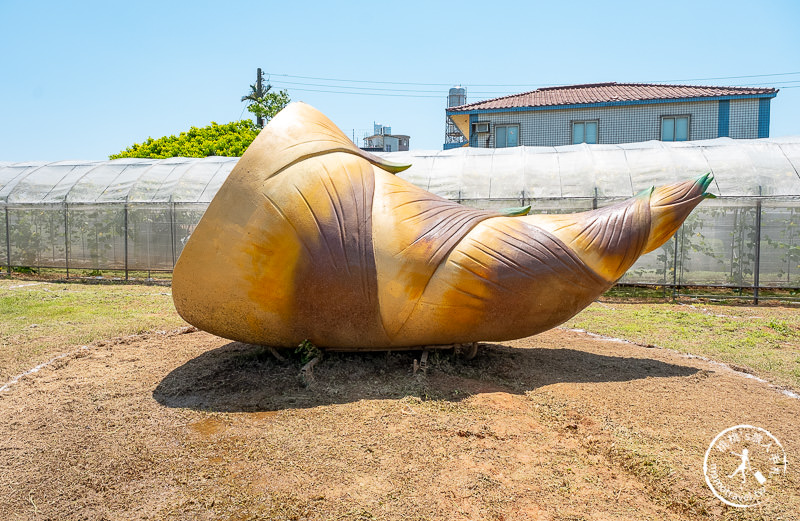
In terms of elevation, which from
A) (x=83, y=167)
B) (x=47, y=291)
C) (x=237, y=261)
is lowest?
(x=47, y=291)

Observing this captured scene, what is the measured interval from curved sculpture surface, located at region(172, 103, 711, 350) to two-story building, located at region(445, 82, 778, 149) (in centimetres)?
1699

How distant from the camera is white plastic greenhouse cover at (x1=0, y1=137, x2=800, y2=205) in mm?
12961

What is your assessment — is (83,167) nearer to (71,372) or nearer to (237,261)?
(71,372)

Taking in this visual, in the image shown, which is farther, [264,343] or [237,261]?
[264,343]

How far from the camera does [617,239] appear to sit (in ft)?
17.7

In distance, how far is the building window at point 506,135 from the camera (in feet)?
73.2

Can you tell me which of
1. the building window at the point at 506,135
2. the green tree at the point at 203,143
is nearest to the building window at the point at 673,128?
the building window at the point at 506,135

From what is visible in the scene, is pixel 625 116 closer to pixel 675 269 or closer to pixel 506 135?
pixel 506 135

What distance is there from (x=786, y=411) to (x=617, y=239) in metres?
1.98

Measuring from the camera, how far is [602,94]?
22.7 metres

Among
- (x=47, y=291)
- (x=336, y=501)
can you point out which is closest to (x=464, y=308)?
(x=336, y=501)

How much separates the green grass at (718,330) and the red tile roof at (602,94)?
11.9 meters

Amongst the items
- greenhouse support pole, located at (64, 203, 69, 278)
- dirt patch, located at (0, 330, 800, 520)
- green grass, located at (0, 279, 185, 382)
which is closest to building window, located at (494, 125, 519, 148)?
green grass, located at (0, 279, 185, 382)

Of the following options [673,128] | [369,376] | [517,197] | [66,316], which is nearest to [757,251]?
[517,197]
